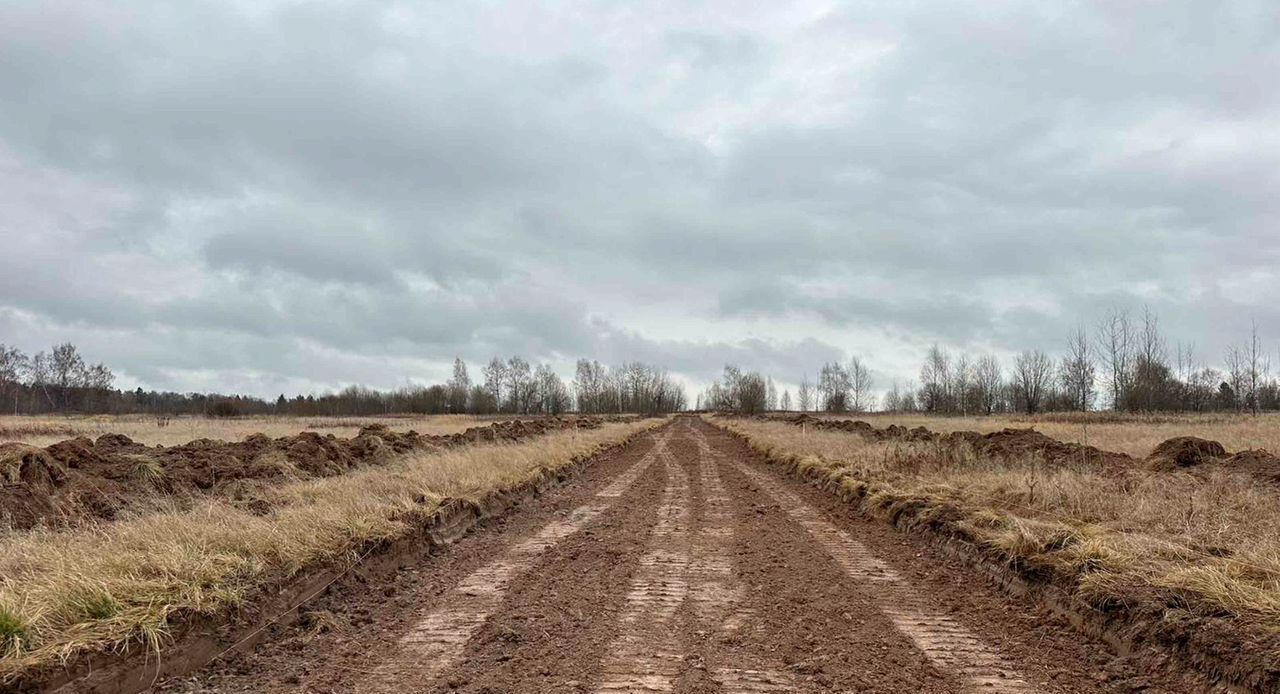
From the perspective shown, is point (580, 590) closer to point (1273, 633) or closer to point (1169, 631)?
point (1169, 631)

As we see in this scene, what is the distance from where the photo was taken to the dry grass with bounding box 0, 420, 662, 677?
483 cm

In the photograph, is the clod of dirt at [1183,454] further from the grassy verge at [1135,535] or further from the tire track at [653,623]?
the tire track at [653,623]

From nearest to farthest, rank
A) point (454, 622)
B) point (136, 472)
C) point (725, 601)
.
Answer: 1. point (454, 622)
2. point (725, 601)
3. point (136, 472)

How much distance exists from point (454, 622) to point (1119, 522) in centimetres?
735

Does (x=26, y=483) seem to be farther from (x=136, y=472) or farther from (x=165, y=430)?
(x=165, y=430)

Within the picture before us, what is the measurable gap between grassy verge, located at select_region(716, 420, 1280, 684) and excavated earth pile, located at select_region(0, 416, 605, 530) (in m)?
9.83

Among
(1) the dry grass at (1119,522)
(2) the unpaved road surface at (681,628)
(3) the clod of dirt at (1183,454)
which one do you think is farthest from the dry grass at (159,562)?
(3) the clod of dirt at (1183,454)

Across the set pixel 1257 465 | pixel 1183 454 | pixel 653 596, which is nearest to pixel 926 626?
pixel 653 596

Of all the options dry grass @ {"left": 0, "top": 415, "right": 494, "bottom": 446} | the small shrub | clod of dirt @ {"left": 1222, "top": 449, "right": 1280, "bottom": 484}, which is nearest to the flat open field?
the small shrub

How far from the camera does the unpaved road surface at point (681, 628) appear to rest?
5031 millimetres

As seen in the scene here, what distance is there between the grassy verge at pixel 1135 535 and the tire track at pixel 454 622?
5.31 metres

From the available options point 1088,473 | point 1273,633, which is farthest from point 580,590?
point 1088,473

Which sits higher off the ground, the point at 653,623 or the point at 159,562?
the point at 159,562

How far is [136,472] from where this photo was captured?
14242mm
